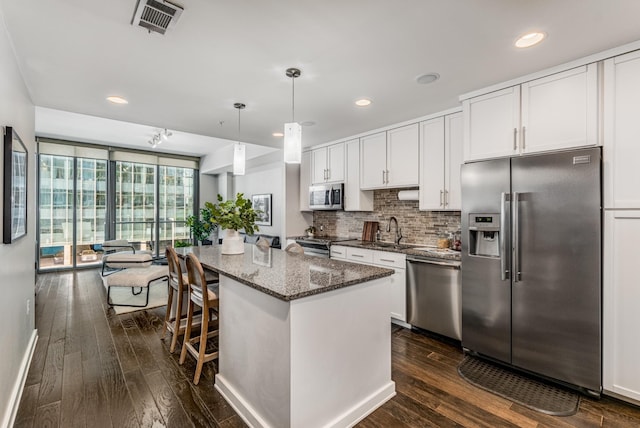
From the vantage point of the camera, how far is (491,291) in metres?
2.58

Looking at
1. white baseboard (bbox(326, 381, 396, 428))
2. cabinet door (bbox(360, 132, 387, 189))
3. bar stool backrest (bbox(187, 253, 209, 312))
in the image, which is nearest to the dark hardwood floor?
white baseboard (bbox(326, 381, 396, 428))

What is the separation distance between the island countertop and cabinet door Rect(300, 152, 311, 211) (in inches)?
96.0

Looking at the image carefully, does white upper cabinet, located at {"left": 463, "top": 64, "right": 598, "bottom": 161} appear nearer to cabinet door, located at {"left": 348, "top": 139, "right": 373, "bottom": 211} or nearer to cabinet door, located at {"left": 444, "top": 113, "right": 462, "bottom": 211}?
cabinet door, located at {"left": 444, "top": 113, "right": 462, "bottom": 211}

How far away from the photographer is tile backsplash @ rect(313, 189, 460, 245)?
12.1ft

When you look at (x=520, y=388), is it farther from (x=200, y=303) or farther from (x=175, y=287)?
(x=175, y=287)

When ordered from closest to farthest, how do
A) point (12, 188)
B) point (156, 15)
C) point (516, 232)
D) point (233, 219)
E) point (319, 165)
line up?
1. point (156, 15)
2. point (12, 188)
3. point (516, 232)
4. point (233, 219)
5. point (319, 165)

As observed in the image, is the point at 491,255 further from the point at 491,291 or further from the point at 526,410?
the point at 526,410

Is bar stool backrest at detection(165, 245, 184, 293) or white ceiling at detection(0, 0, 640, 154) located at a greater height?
white ceiling at detection(0, 0, 640, 154)

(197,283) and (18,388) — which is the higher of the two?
(197,283)

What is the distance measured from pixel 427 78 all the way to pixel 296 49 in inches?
45.1

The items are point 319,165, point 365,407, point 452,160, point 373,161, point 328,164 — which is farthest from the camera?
point 319,165

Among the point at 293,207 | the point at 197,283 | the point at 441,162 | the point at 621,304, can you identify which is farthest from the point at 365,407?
the point at 293,207

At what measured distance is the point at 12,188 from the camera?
6.06 ft

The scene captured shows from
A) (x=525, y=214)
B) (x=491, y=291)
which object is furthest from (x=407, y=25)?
(x=491, y=291)
